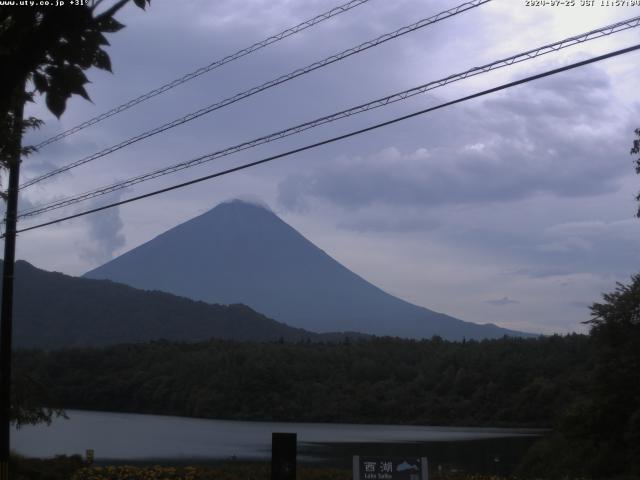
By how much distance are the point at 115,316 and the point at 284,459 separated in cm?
16175

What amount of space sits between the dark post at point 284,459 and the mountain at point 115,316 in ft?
477

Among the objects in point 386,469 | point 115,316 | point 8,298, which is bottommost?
point 386,469

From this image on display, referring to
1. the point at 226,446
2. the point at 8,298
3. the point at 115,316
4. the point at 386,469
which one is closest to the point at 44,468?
the point at 8,298

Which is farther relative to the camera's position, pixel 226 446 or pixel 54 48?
pixel 226 446

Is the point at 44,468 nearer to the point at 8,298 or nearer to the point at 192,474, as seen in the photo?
the point at 192,474

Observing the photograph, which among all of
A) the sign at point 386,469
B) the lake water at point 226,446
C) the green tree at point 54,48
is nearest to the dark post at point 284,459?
the sign at point 386,469

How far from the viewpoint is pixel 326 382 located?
269ft

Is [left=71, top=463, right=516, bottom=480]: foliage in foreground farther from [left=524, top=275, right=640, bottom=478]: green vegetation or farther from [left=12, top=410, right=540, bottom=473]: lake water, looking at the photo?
[left=12, top=410, right=540, bottom=473]: lake water

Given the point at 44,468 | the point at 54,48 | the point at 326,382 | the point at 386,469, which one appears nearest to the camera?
the point at 54,48

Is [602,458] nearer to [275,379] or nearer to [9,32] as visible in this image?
[9,32]

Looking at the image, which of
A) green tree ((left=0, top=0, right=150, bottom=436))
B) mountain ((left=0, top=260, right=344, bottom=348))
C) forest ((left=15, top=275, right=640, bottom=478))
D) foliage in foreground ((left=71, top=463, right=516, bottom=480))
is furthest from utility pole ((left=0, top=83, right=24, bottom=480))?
mountain ((left=0, top=260, right=344, bottom=348))

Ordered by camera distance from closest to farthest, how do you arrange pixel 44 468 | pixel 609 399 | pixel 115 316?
1. pixel 44 468
2. pixel 609 399
3. pixel 115 316

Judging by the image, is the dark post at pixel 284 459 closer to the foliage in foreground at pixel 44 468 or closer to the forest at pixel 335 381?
the foliage in foreground at pixel 44 468

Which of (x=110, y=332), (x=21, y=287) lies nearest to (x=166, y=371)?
(x=110, y=332)
